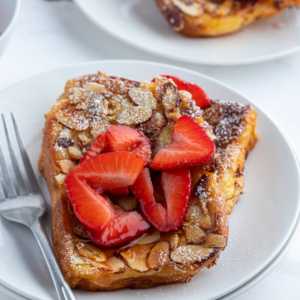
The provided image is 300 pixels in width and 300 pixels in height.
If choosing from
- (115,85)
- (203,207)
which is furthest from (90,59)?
(203,207)

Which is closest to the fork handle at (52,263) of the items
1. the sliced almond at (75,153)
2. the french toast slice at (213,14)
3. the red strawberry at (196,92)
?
the sliced almond at (75,153)

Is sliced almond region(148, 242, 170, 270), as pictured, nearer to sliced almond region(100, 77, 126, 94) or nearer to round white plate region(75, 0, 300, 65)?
sliced almond region(100, 77, 126, 94)

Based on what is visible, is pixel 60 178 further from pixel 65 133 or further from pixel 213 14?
pixel 213 14

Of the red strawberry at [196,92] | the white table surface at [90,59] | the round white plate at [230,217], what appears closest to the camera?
the round white plate at [230,217]

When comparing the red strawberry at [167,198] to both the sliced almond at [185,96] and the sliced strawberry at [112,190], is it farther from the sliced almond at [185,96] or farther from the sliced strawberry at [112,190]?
the sliced almond at [185,96]

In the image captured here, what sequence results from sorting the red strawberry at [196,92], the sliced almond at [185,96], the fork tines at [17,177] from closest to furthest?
the fork tines at [17,177], the sliced almond at [185,96], the red strawberry at [196,92]

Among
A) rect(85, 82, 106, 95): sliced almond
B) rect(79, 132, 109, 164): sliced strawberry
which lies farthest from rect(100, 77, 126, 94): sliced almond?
rect(79, 132, 109, 164): sliced strawberry
